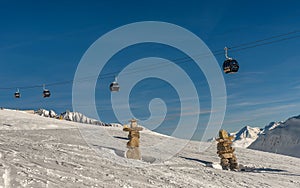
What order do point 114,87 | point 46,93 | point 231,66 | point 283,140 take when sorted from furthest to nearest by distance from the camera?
point 283,140 < point 46,93 < point 114,87 < point 231,66

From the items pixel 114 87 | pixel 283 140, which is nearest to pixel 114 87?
pixel 114 87

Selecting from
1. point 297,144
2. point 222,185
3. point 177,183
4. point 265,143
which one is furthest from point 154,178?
point 265,143

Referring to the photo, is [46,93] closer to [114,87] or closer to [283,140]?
[114,87]

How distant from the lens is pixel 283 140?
8631cm

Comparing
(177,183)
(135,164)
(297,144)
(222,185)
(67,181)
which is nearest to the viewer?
(67,181)

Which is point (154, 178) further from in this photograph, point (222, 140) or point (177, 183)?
point (222, 140)

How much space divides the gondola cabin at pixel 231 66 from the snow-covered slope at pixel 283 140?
65.7 metres

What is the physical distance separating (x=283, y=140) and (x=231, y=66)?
79.6m

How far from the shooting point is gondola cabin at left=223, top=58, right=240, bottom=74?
51.0 ft

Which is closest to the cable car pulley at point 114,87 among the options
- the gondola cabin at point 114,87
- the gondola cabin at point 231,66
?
the gondola cabin at point 114,87

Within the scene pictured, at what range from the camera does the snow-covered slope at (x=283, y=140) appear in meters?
78.3

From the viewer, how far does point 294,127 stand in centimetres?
9388

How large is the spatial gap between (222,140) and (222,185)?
7.58 m

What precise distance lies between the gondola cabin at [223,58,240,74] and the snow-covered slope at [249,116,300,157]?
65654 millimetres
